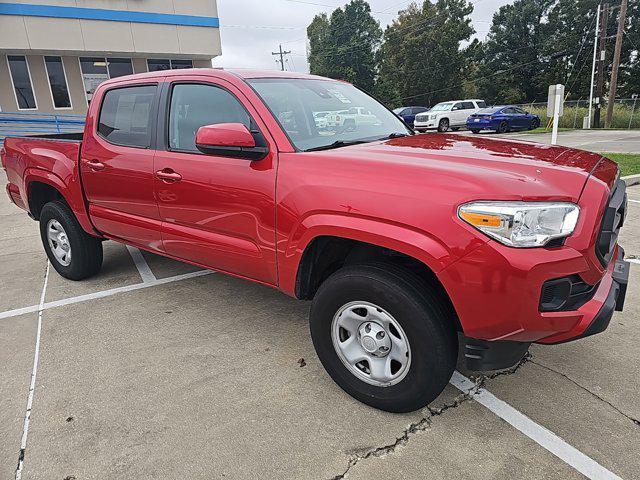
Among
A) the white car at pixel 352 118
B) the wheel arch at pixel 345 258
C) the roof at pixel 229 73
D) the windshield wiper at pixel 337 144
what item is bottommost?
the wheel arch at pixel 345 258

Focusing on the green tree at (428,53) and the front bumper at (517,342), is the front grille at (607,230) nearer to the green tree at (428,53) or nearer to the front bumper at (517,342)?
the front bumper at (517,342)

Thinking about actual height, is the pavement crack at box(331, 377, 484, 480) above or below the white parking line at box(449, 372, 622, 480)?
above

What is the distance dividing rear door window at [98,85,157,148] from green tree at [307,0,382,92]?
53.9m

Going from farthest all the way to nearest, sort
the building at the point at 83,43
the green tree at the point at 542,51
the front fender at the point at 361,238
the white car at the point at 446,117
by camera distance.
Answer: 1. the green tree at the point at 542,51
2. the white car at the point at 446,117
3. the building at the point at 83,43
4. the front fender at the point at 361,238

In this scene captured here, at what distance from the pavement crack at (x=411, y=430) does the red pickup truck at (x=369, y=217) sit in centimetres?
12

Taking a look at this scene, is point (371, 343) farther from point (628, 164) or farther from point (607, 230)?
point (628, 164)

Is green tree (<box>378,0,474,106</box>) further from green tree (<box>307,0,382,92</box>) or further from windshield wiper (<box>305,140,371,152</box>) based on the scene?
windshield wiper (<box>305,140,371,152</box>)

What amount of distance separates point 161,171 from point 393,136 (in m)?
1.63

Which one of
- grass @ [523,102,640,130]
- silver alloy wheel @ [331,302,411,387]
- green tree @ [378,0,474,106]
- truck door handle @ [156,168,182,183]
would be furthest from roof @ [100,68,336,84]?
green tree @ [378,0,474,106]

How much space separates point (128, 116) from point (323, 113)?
5.42ft

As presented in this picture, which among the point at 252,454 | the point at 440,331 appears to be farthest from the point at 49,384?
the point at 440,331

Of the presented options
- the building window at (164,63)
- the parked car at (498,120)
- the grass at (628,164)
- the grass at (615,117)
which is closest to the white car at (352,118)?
the grass at (628,164)

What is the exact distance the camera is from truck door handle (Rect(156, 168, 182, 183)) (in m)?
3.13

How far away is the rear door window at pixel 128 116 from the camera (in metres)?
3.48
